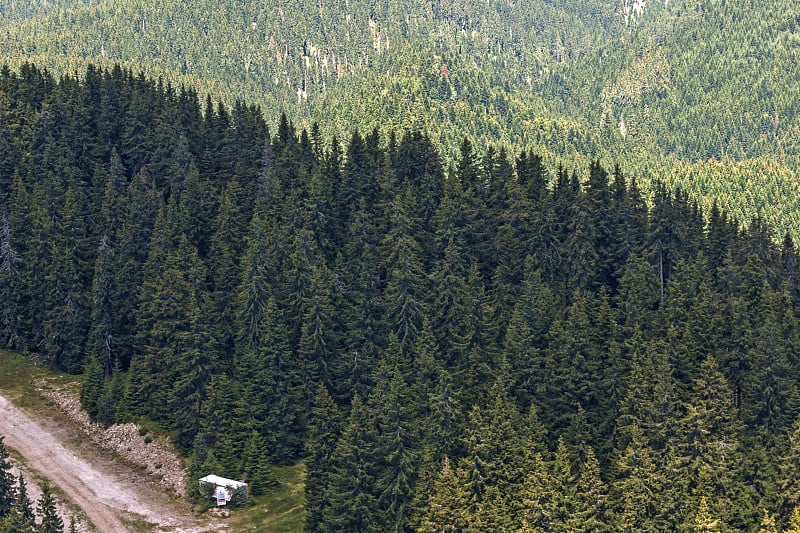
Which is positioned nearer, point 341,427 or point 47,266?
point 341,427

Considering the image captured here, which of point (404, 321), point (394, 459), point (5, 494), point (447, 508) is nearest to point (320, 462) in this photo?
point (394, 459)

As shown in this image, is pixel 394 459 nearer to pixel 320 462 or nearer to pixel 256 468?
pixel 320 462

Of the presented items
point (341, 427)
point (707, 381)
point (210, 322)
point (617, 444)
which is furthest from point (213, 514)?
point (707, 381)

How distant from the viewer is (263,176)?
125 metres

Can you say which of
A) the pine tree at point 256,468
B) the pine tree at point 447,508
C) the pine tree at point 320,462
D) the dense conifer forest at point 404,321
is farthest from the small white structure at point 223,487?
the pine tree at point 447,508

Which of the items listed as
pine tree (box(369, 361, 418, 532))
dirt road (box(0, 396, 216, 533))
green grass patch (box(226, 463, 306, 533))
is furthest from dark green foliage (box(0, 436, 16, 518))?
pine tree (box(369, 361, 418, 532))

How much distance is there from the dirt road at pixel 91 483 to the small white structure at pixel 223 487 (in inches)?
125

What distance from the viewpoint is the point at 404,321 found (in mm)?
104625

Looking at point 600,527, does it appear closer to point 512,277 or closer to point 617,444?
point 617,444

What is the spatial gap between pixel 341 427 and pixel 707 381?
32439mm

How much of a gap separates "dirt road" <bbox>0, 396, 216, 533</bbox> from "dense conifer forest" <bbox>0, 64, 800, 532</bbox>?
5.43 metres

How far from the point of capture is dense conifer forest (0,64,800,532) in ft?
Result: 282

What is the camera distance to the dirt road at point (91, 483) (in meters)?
88.8

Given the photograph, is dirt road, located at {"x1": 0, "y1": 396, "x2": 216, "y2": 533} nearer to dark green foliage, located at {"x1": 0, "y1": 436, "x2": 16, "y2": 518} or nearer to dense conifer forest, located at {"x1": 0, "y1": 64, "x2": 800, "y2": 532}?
dense conifer forest, located at {"x1": 0, "y1": 64, "x2": 800, "y2": 532}
